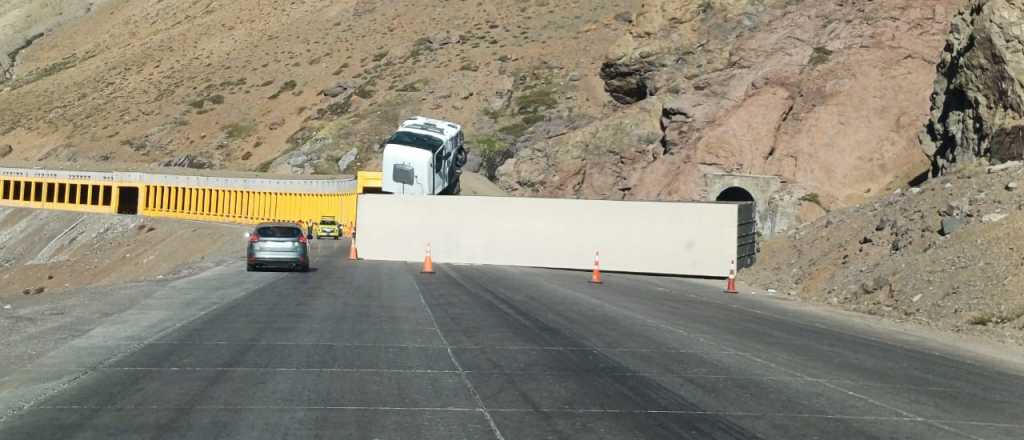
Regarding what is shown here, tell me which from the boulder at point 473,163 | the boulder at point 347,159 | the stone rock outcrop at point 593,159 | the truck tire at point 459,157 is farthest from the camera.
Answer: the boulder at point 347,159

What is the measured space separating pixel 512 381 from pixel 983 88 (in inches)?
1110

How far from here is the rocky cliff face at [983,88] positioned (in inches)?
1387

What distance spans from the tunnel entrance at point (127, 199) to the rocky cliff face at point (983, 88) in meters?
49.1

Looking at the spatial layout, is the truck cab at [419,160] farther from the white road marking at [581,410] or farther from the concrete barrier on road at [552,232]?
the white road marking at [581,410]

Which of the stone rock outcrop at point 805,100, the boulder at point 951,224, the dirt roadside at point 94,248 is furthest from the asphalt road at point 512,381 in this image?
the stone rock outcrop at point 805,100

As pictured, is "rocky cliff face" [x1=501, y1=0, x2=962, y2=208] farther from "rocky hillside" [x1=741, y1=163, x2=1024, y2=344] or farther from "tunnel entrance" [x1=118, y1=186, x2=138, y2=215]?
"tunnel entrance" [x1=118, y1=186, x2=138, y2=215]

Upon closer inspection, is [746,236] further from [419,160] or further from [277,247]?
[277,247]

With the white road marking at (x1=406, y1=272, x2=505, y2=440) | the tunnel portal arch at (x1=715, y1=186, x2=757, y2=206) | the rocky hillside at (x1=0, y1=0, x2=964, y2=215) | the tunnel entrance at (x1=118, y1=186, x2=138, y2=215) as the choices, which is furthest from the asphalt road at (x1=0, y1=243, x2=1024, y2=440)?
the tunnel entrance at (x1=118, y1=186, x2=138, y2=215)

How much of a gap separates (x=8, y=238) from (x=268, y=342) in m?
61.7

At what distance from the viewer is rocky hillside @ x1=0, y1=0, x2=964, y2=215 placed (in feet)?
183

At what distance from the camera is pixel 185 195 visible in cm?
7162

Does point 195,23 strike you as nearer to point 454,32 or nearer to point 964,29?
point 454,32

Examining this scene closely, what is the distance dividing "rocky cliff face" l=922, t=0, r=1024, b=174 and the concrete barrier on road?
7.42 m

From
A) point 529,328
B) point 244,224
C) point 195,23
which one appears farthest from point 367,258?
point 195,23
